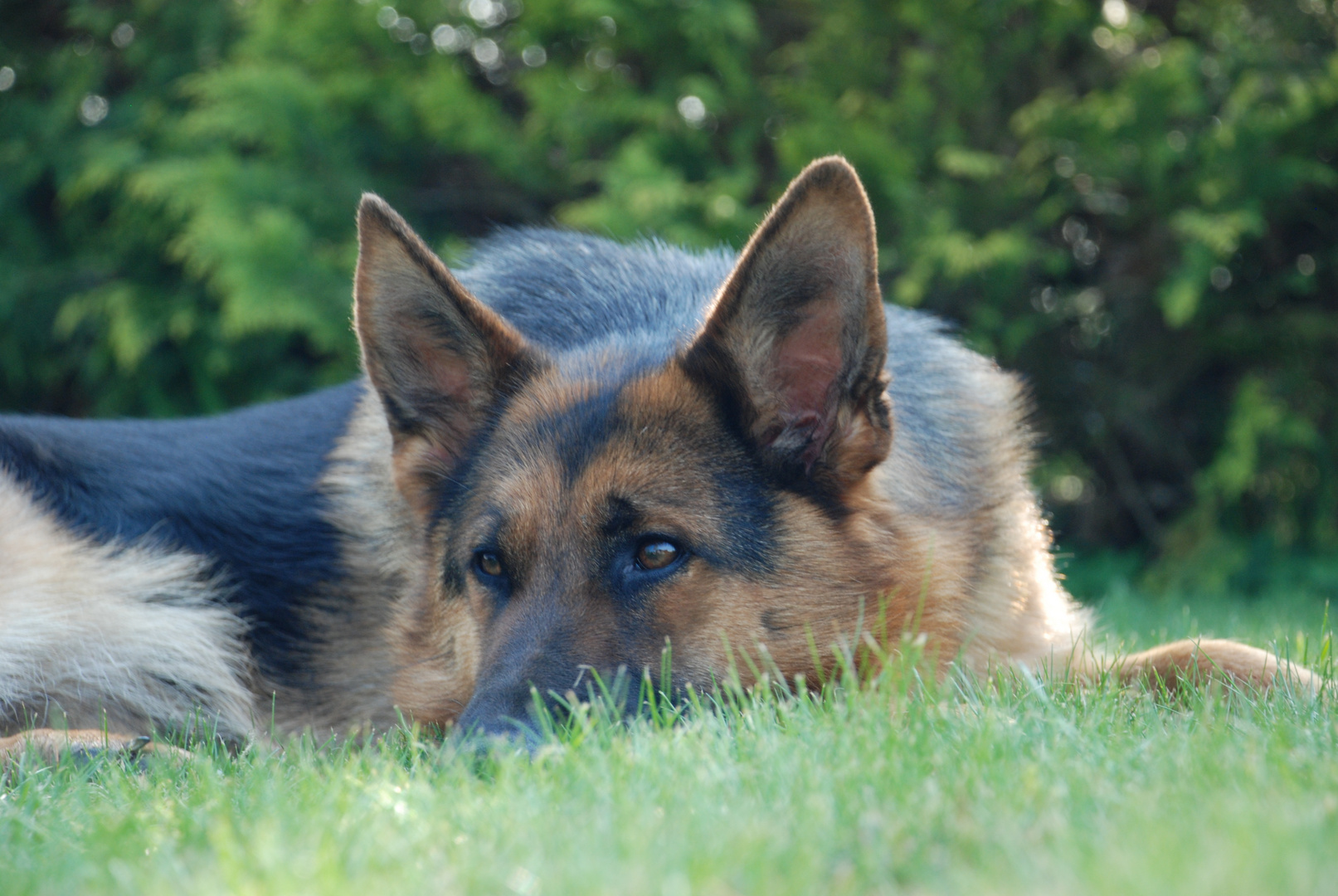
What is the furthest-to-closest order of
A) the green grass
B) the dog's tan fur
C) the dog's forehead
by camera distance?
the dog's tan fur, the dog's forehead, the green grass

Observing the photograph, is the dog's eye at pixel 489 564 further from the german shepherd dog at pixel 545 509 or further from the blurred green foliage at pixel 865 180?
the blurred green foliage at pixel 865 180

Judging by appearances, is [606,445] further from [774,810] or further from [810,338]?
[774,810]

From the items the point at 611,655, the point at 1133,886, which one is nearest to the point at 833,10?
the point at 611,655

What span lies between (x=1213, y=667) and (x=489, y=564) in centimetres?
172

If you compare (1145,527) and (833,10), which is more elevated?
(833,10)

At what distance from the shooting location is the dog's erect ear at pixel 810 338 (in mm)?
2426

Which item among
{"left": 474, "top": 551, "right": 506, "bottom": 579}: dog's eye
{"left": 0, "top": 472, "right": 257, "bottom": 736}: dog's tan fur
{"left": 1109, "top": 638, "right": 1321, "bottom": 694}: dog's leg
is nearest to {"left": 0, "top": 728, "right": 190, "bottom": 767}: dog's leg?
{"left": 0, "top": 472, "right": 257, "bottom": 736}: dog's tan fur

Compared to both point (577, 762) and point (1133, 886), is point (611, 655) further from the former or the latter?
point (1133, 886)

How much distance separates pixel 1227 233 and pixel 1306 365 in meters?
Result: 1.13

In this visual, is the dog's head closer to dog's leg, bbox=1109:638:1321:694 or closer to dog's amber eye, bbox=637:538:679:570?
dog's amber eye, bbox=637:538:679:570

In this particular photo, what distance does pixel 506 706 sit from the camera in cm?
227

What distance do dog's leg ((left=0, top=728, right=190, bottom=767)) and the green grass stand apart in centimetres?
22

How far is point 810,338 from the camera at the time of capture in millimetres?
2590

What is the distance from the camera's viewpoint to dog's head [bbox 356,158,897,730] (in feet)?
8.00
